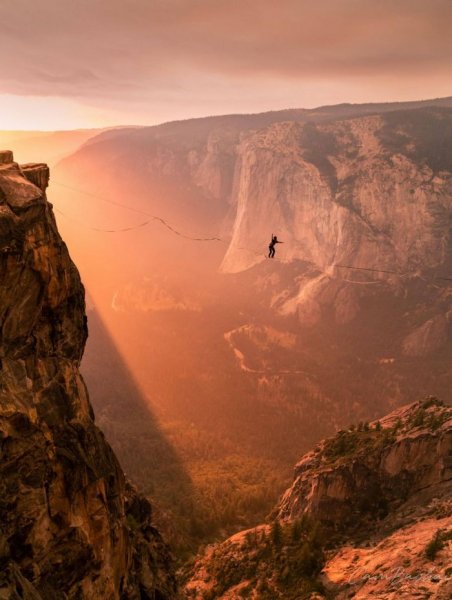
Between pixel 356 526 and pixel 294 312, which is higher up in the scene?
A: pixel 356 526

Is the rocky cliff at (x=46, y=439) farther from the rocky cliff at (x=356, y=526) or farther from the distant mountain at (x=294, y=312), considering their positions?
the distant mountain at (x=294, y=312)

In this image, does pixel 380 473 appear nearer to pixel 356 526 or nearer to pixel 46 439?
pixel 356 526

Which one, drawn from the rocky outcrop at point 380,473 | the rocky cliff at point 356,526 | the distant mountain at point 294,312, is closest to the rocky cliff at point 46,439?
the rocky cliff at point 356,526

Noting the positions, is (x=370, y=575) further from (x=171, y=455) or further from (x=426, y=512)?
(x=171, y=455)

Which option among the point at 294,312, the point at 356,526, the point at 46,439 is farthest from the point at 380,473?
the point at 294,312

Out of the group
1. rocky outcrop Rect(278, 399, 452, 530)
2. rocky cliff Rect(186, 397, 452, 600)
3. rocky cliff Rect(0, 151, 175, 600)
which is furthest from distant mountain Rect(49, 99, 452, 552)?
rocky cliff Rect(0, 151, 175, 600)

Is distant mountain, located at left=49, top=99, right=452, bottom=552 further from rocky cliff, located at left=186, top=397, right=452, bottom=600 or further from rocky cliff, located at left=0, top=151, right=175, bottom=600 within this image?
rocky cliff, located at left=0, top=151, right=175, bottom=600
